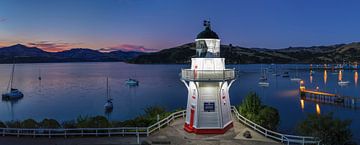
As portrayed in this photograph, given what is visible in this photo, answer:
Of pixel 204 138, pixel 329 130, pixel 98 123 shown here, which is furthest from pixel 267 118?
pixel 98 123

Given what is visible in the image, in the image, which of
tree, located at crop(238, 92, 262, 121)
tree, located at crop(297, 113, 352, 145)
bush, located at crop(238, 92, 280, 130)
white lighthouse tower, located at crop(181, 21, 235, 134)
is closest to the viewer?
tree, located at crop(297, 113, 352, 145)

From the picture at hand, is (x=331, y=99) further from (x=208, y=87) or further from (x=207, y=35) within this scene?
(x=207, y=35)

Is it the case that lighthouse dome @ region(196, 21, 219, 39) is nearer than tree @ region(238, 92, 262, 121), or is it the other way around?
lighthouse dome @ region(196, 21, 219, 39)

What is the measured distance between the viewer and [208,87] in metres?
19.1

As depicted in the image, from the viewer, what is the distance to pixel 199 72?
18938 millimetres

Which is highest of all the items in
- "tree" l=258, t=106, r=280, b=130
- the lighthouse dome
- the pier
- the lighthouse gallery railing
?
the lighthouse dome

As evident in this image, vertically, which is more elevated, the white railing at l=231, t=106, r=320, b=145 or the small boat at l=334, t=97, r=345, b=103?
the white railing at l=231, t=106, r=320, b=145

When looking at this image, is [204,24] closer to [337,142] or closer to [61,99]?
[337,142]

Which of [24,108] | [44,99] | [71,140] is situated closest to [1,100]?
[44,99]

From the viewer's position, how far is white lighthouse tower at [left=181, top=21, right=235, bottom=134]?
18.9m

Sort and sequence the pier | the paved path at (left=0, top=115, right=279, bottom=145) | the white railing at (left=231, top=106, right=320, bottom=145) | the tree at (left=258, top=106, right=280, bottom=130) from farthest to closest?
the pier < the tree at (left=258, top=106, right=280, bottom=130) < the paved path at (left=0, top=115, right=279, bottom=145) < the white railing at (left=231, top=106, right=320, bottom=145)

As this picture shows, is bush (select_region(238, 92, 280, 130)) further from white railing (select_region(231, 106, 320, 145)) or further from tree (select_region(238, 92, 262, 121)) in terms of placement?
white railing (select_region(231, 106, 320, 145))

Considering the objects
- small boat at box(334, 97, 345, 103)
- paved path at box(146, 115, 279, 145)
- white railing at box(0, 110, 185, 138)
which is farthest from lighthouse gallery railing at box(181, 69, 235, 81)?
small boat at box(334, 97, 345, 103)

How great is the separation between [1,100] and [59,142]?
63.1m
